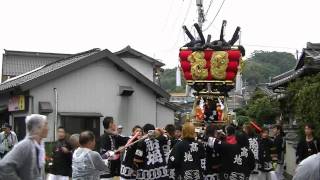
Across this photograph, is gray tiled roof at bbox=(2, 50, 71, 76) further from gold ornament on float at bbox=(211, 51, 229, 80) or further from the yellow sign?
gold ornament on float at bbox=(211, 51, 229, 80)

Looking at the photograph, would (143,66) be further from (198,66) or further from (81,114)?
(198,66)

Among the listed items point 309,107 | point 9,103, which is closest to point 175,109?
point 9,103

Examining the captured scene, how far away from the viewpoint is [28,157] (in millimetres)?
6059

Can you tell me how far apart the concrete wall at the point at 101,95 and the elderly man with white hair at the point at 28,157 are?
19.1m

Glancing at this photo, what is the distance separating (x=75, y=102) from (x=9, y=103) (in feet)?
10.8

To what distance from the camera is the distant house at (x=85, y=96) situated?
2538cm

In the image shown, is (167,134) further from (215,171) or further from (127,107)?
(127,107)

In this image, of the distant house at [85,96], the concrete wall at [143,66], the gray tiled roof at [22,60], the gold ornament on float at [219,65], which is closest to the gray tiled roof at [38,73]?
the distant house at [85,96]

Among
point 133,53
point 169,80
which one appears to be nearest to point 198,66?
point 133,53

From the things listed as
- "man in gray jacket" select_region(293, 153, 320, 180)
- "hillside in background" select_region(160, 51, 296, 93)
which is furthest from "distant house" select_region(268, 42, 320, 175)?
"hillside in background" select_region(160, 51, 296, 93)

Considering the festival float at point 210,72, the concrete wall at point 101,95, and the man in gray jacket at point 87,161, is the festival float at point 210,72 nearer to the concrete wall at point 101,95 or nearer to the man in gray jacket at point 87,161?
the concrete wall at point 101,95

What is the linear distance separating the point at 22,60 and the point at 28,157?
39.0 metres

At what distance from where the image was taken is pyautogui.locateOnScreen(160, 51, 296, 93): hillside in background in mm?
81812

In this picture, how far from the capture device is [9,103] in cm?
2733
